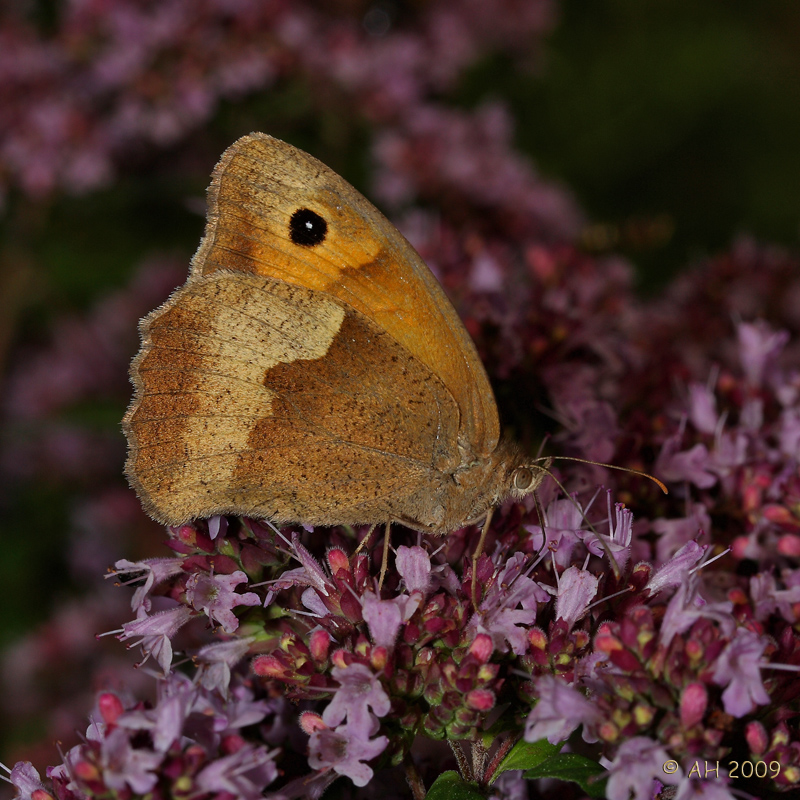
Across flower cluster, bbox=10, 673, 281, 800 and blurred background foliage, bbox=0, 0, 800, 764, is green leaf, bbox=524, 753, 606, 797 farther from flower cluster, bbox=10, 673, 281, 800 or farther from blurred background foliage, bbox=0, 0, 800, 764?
blurred background foliage, bbox=0, 0, 800, 764

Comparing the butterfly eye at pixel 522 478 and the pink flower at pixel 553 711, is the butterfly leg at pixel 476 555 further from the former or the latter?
the pink flower at pixel 553 711

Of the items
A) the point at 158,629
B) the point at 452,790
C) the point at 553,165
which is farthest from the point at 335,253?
the point at 553,165

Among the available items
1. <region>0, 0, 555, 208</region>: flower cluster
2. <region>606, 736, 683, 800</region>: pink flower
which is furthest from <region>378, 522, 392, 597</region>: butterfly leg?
<region>0, 0, 555, 208</region>: flower cluster

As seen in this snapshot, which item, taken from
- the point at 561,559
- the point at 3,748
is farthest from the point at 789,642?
the point at 3,748

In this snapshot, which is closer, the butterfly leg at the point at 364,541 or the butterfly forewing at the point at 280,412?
the butterfly leg at the point at 364,541

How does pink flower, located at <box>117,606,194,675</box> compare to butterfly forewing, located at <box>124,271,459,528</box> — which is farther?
butterfly forewing, located at <box>124,271,459,528</box>

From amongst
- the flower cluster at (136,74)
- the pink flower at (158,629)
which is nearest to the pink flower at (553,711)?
the pink flower at (158,629)

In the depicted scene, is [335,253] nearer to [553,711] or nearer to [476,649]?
[476,649]
